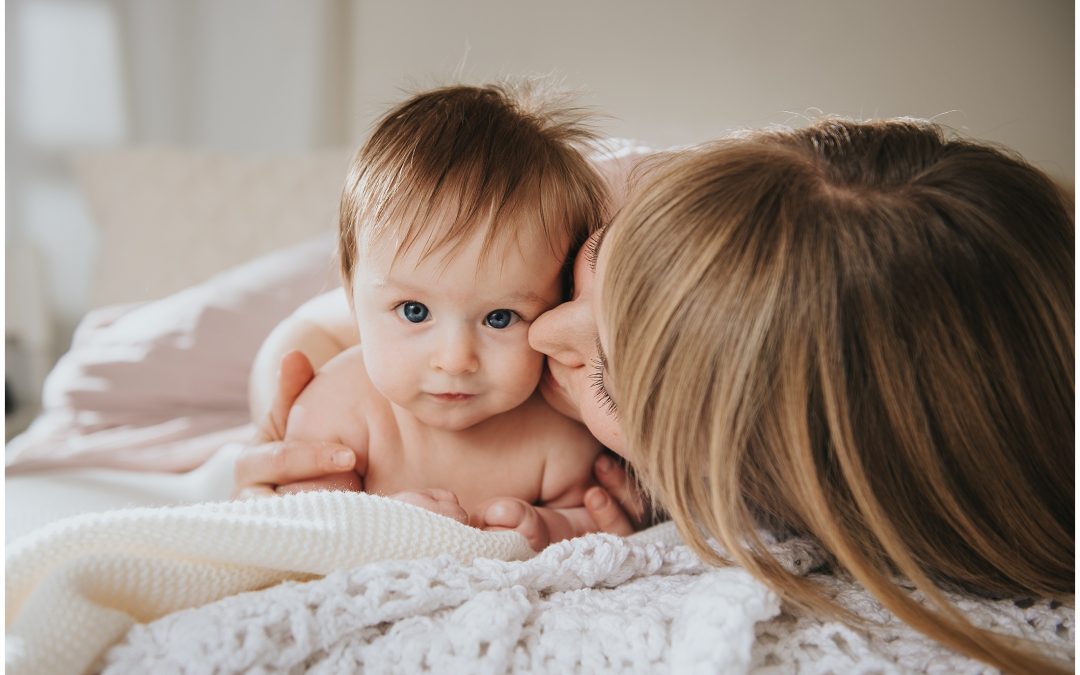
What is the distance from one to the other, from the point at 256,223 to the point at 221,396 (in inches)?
19.8

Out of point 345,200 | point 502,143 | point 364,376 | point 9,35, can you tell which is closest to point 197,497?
point 364,376

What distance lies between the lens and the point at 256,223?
170 cm

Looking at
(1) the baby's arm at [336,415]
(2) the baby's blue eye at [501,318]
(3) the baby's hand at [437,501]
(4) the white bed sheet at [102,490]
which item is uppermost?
(2) the baby's blue eye at [501,318]

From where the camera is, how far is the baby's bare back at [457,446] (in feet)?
3.01

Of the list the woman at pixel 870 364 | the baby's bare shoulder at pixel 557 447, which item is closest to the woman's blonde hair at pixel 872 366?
the woman at pixel 870 364

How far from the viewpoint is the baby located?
783 millimetres

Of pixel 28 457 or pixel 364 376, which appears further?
pixel 28 457

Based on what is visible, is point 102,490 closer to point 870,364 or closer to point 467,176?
point 467,176

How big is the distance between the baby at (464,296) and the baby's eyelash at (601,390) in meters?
0.10

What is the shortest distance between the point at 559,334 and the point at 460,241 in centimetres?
12

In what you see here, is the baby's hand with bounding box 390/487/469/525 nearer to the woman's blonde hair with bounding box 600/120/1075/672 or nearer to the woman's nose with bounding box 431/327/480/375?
the woman's nose with bounding box 431/327/480/375

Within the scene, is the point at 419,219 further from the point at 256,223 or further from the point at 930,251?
the point at 256,223

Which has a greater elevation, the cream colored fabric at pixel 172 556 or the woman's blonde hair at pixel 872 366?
the woman's blonde hair at pixel 872 366

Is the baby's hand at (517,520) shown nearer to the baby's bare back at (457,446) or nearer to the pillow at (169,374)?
the baby's bare back at (457,446)
